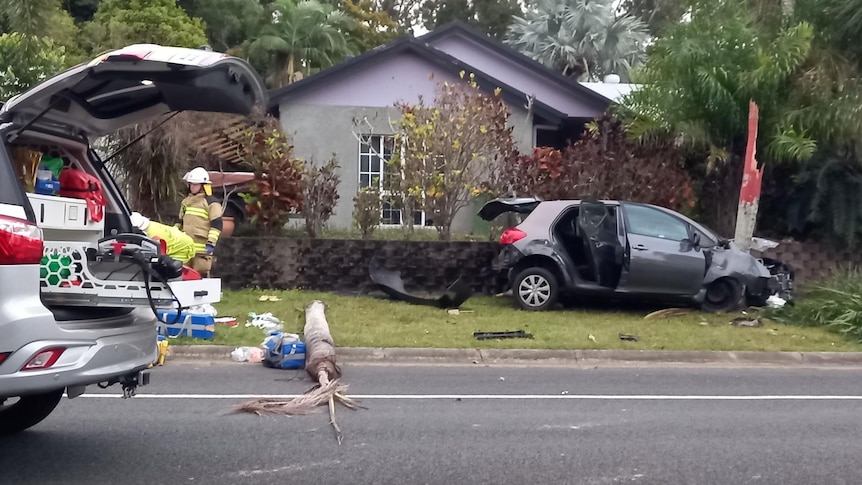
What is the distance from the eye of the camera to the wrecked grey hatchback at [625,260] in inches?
497

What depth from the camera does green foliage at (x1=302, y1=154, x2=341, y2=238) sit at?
14.9 m

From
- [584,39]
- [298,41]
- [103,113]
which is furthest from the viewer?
[584,39]

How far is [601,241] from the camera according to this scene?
1274cm

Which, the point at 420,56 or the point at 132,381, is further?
the point at 420,56

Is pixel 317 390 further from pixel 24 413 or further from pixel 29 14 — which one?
pixel 29 14

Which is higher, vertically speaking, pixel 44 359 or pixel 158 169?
pixel 158 169

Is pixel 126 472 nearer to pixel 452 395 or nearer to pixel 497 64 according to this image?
pixel 452 395

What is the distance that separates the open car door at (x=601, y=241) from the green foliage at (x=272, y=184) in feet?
14.7

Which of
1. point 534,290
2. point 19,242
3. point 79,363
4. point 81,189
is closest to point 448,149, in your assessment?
point 534,290

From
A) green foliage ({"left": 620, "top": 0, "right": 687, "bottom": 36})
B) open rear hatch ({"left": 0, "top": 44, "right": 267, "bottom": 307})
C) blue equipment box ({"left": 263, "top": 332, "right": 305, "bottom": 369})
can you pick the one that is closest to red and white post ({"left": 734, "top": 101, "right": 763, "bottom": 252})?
blue equipment box ({"left": 263, "top": 332, "right": 305, "bottom": 369})

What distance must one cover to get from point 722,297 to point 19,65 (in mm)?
10970

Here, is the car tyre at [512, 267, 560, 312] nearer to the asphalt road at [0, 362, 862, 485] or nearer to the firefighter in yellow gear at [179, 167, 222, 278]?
the asphalt road at [0, 362, 862, 485]

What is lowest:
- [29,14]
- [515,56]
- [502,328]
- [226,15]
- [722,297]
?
[502,328]

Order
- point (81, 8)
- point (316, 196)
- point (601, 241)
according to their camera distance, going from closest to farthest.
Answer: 1. point (601, 241)
2. point (316, 196)
3. point (81, 8)
